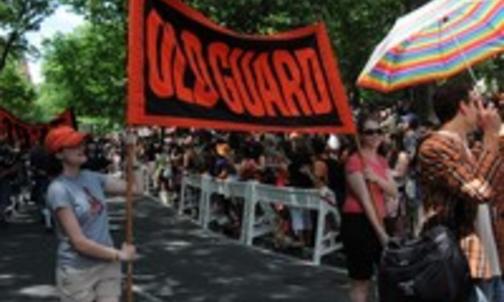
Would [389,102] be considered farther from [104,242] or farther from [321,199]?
[104,242]

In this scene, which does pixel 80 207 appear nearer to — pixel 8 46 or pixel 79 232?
pixel 79 232

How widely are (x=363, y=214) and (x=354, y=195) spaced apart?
5.7 inches

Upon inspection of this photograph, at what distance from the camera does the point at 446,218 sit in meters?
4.70

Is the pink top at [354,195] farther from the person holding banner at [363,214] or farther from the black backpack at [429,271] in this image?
the black backpack at [429,271]

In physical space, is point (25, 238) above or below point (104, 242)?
below

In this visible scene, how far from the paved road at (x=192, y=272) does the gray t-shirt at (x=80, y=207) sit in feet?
14.1

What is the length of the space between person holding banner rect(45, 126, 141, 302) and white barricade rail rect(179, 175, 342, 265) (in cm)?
582

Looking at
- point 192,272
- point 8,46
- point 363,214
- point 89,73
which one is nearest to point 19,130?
point 192,272

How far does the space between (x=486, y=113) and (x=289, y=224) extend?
30.6ft

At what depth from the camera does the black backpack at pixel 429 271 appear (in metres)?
4.51

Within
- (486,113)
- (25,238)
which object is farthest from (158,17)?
(25,238)

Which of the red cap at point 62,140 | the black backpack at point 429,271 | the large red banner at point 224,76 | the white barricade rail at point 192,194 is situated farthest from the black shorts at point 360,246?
the white barricade rail at point 192,194

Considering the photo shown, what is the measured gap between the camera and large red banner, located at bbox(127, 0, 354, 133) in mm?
5824

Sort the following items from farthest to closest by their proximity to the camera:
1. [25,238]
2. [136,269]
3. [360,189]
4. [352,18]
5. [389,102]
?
[389,102], [352,18], [25,238], [136,269], [360,189]
